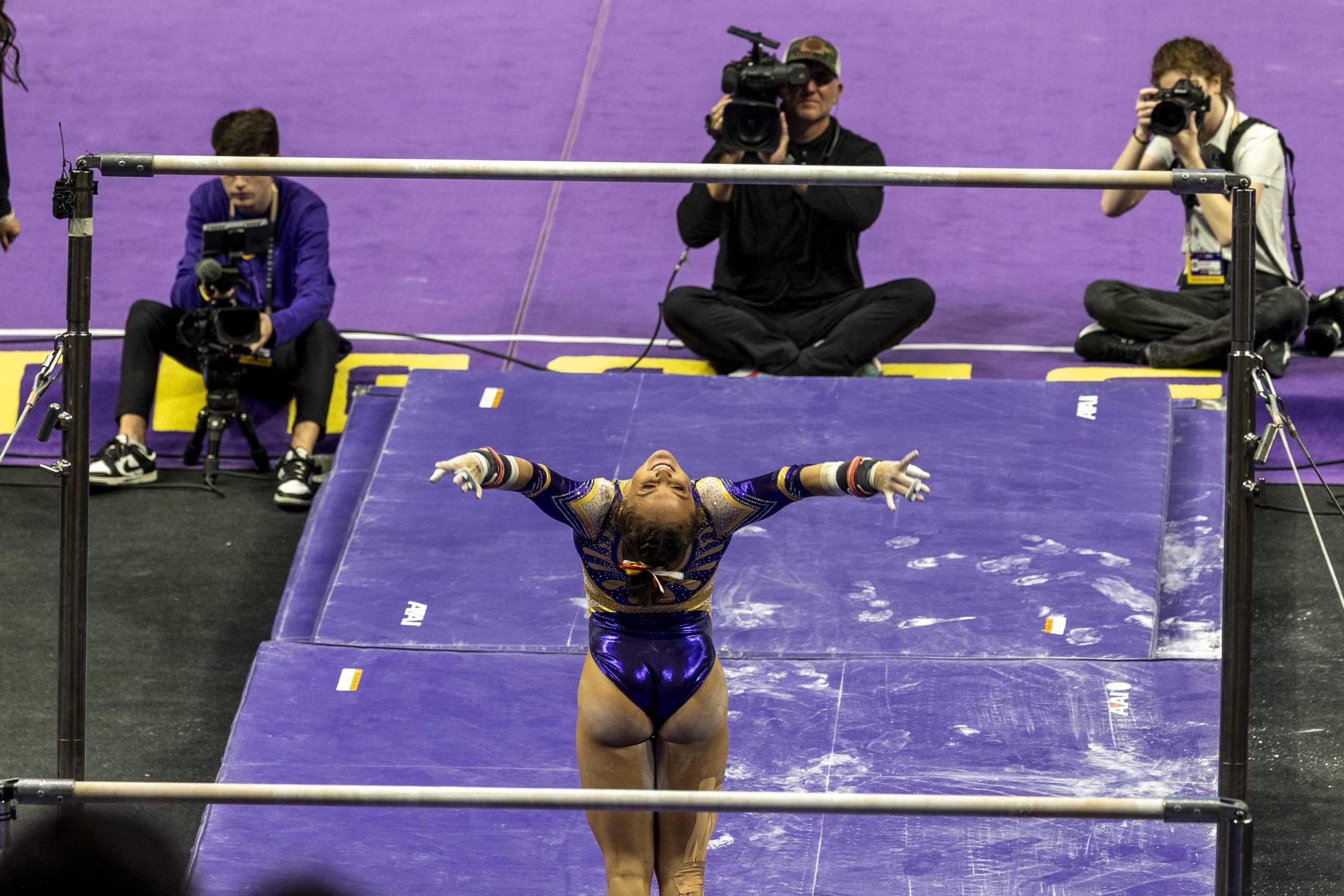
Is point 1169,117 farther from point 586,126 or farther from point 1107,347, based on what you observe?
point 586,126

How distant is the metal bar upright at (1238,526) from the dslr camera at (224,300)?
12.4ft

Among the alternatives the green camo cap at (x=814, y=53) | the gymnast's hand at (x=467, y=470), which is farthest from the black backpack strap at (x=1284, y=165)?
the gymnast's hand at (x=467, y=470)

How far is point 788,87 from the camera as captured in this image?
21.8 ft

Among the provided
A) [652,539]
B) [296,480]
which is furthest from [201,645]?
[652,539]

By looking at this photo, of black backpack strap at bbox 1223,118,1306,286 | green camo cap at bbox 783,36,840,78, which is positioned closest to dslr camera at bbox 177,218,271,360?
green camo cap at bbox 783,36,840,78

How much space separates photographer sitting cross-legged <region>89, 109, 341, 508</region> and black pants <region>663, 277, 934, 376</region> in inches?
49.7

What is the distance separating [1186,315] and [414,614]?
306 centimetres

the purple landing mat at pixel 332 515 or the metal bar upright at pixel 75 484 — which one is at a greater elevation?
the metal bar upright at pixel 75 484

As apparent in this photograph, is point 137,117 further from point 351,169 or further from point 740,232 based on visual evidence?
point 351,169

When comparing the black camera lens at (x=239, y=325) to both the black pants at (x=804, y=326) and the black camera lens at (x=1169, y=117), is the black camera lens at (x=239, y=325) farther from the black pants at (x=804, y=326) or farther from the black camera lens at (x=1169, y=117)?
the black camera lens at (x=1169, y=117)

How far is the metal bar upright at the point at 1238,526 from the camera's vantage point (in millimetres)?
3654

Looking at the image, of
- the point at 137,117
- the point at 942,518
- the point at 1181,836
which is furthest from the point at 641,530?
the point at 137,117

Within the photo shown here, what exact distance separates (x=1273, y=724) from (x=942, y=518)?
1.20m

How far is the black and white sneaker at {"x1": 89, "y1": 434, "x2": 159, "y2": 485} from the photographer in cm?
661
